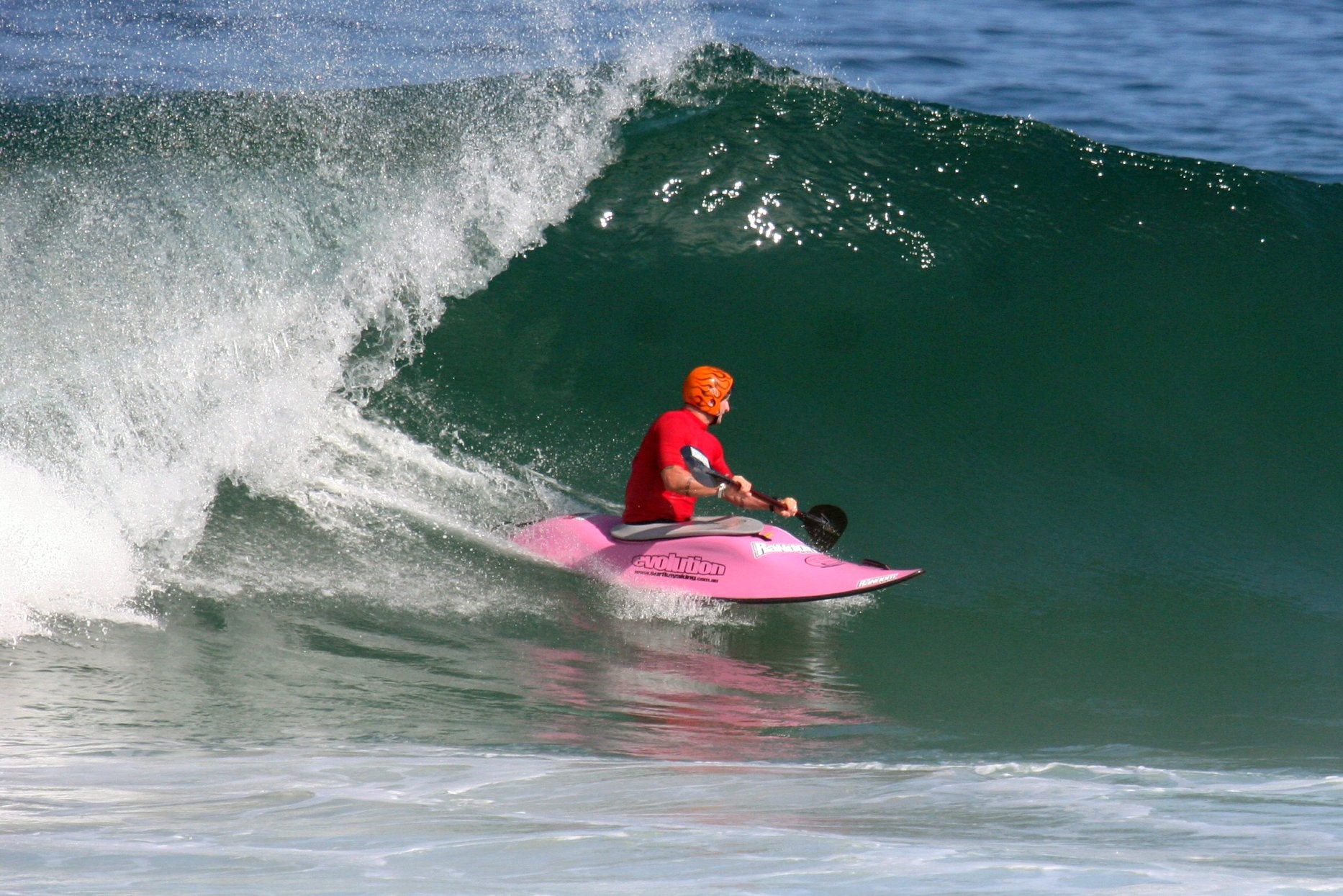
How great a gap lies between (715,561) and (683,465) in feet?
1.71

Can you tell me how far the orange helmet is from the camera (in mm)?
6586

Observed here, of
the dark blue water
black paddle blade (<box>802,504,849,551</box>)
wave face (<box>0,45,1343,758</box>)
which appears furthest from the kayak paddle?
the dark blue water

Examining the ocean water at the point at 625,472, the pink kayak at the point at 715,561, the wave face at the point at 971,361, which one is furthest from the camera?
the wave face at the point at 971,361

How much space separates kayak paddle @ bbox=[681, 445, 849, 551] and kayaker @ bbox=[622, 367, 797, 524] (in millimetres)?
31

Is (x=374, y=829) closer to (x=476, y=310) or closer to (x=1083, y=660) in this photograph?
(x=1083, y=660)

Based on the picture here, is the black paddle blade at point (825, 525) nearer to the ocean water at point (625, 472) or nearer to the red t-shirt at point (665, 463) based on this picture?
the ocean water at point (625, 472)

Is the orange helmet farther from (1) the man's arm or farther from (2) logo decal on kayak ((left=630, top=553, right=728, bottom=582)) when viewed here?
(2) logo decal on kayak ((left=630, top=553, right=728, bottom=582))

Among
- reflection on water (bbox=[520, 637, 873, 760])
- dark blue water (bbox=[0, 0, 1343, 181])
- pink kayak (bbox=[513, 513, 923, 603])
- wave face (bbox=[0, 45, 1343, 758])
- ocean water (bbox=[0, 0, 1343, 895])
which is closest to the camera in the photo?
ocean water (bbox=[0, 0, 1343, 895])

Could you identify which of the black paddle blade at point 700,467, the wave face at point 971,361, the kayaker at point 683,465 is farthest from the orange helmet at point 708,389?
the wave face at point 971,361

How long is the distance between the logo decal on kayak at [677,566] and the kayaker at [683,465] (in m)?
0.23

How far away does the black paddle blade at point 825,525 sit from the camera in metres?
6.78

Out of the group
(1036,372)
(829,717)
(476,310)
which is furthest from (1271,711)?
(476,310)

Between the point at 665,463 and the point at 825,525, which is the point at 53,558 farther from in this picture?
the point at 825,525

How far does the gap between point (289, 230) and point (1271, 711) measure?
23.0ft
